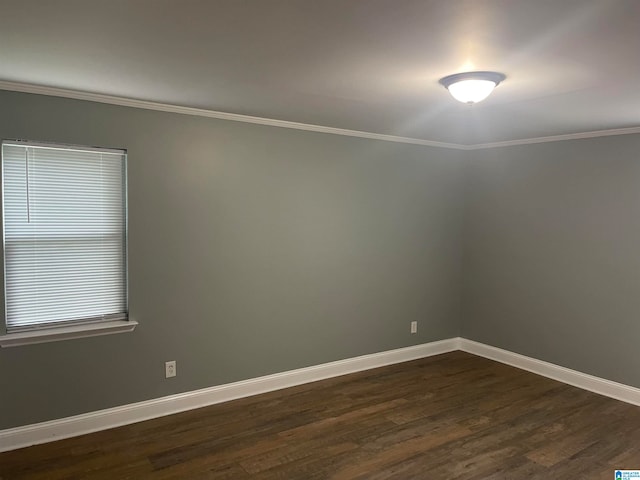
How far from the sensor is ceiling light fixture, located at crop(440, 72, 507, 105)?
7.98 ft

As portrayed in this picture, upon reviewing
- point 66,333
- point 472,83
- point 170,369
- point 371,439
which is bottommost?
point 371,439

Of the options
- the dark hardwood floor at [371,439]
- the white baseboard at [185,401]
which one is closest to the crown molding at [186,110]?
the white baseboard at [185,401]

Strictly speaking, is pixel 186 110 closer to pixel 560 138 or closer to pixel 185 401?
pixel 185 401

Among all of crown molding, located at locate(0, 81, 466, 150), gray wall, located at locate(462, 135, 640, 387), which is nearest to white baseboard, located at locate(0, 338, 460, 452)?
gray wall, located at locate(462, 135, 640, 387)

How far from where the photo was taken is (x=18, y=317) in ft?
10.0

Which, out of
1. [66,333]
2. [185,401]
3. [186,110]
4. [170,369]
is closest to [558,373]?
[185,401]

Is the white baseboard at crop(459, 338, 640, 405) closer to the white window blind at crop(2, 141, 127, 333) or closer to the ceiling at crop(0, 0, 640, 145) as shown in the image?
the ceiling at crop(0, 0, 640, 145)

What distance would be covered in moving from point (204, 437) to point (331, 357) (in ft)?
4.91

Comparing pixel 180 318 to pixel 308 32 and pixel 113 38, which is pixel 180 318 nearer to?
pixel 113 38

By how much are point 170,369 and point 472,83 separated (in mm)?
2834

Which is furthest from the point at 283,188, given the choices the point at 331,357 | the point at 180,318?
the point at 331,357

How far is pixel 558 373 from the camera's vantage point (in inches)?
175

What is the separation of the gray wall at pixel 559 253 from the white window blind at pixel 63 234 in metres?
3.57

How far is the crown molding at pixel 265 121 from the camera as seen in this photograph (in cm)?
297
